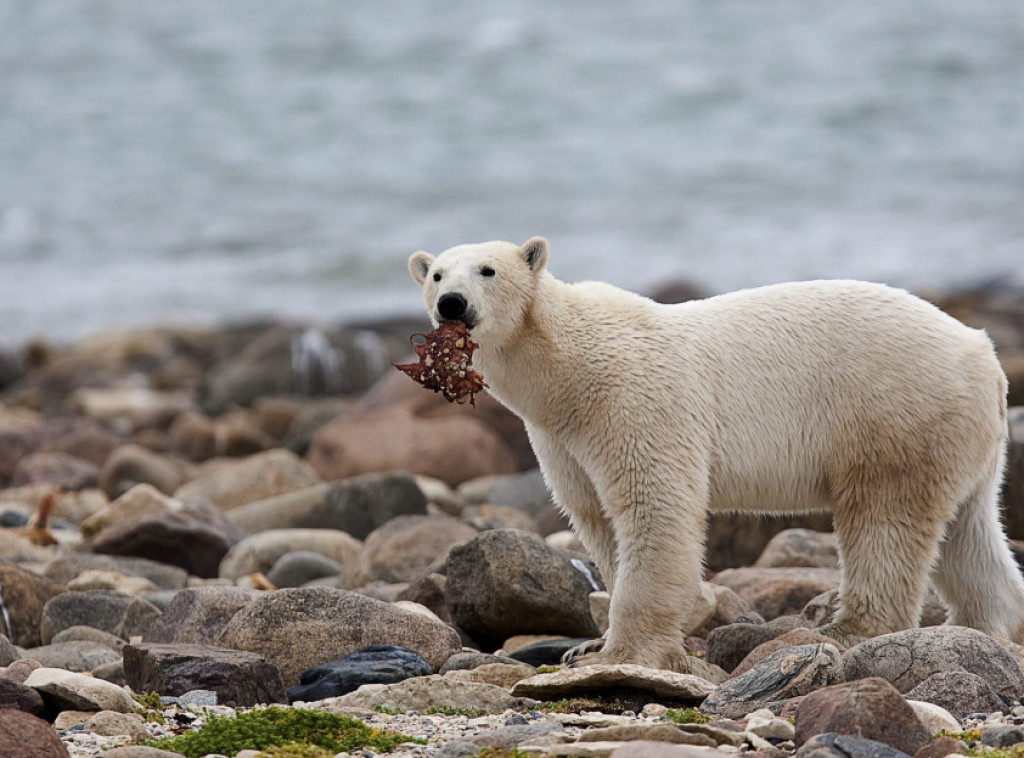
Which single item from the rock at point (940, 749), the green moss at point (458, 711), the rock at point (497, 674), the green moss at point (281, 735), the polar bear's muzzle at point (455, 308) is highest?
the polar bear's muzzle at point (455, 308)

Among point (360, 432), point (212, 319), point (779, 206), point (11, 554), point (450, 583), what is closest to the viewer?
point (450, 583)

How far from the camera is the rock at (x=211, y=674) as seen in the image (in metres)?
5.65

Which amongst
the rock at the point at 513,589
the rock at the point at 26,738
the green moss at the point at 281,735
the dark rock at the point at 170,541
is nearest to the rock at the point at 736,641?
the rock at the point at 513,589

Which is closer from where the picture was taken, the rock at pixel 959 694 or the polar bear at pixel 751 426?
the rock at pixel 959 694

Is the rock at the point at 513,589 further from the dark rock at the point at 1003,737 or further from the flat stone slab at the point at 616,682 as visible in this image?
the dark rock at the point at 1003,737

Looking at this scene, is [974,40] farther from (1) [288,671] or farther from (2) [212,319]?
(1) [288,671]

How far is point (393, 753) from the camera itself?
467 centimetres

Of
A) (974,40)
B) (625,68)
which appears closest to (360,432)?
(625,68)

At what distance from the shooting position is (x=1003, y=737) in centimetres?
459

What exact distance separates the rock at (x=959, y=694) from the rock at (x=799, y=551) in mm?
3677

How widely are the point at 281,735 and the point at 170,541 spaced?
5613 mm

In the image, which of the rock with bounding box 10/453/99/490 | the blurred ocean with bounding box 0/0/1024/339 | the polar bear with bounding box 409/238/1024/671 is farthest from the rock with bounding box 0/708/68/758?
the blurred ocean with bounding box 0/0/1024/339

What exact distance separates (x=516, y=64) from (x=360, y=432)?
95.7 ft

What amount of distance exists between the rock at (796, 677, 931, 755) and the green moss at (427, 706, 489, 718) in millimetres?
1481
